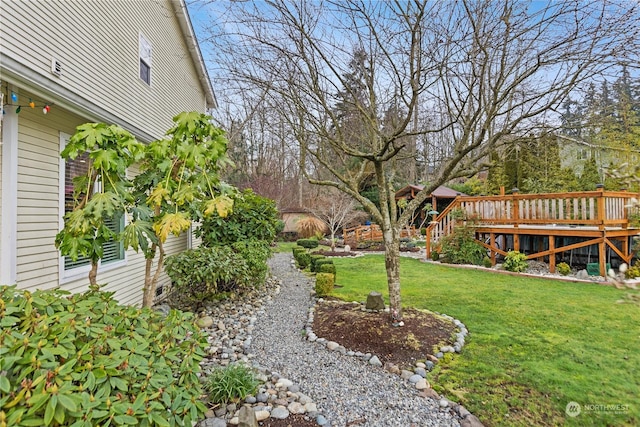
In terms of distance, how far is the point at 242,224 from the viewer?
24.4ft

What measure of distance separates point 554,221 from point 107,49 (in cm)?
1089

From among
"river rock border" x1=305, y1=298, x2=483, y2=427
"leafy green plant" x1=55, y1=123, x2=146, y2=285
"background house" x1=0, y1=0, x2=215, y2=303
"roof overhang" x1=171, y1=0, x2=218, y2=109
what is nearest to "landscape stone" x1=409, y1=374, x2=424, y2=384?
"river rock border" x1=305, y1=298, x2=483, y2=427

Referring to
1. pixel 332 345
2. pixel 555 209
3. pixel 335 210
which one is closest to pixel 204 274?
pixel 332 345

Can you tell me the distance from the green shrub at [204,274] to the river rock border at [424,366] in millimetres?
1767

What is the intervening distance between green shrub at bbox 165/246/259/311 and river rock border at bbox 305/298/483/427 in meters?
1.77

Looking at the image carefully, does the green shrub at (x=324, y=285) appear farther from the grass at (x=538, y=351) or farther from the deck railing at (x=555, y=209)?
the deck railing at (x=555, y=209)

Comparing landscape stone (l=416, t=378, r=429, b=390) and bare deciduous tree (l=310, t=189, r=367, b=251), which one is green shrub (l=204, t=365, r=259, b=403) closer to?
landscape stone (l=416, t=378, r=429, b=390)

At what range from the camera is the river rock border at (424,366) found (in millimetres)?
2792

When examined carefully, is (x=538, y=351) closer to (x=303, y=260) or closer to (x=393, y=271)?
(x=393, y=271)

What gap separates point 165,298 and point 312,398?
475cm

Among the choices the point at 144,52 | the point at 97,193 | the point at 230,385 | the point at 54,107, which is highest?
the point at 144,52

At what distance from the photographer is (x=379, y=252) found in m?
13.9

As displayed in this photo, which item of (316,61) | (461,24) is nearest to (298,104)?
(316,61)

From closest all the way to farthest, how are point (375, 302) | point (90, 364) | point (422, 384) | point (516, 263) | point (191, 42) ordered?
point (90, 364)
point (422, 384)
point (375, 302)
point (516, 263)
point (191, 42)
